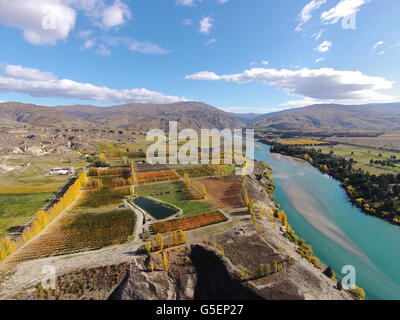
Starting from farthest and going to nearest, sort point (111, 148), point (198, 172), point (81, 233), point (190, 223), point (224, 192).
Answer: point (111, 148)
point (198, 172)
point (224, 192)
point (190, 223)
point (81, 233)

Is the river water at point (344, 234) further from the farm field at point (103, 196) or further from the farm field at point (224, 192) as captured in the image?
the farm field at point (103, 196)

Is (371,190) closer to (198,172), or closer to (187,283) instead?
(198,172)

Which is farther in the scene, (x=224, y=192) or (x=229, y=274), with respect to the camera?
(x=224, y=192)

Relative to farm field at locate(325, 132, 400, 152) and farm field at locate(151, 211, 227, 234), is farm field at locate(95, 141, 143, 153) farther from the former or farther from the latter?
farm field at locate(325, 132, 400, 152)

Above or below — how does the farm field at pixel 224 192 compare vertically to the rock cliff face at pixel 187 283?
above

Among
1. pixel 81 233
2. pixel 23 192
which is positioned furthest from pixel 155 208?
pixel 23 192

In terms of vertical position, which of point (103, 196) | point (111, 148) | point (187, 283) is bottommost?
point (187, 283)

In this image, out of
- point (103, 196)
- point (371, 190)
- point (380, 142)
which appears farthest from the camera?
point (380, 142)

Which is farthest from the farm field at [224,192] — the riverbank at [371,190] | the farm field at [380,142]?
the farm field at [380,142]
